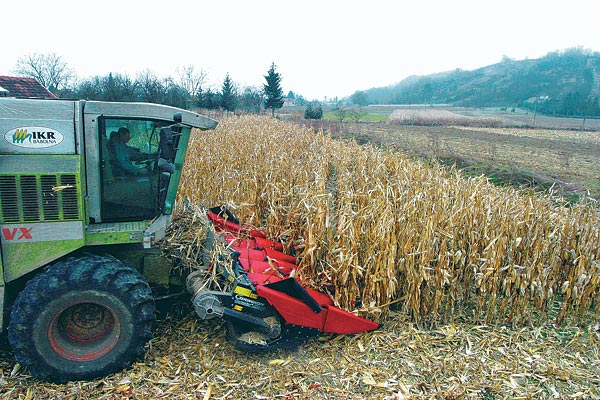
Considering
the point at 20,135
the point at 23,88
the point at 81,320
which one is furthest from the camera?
the point at 23,88

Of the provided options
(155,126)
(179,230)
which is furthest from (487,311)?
(155,126)

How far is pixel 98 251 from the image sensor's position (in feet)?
12.9

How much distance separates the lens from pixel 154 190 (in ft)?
12.8

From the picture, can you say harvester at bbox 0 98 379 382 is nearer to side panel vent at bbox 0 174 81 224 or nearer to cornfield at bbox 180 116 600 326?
side panel vent at bbox 0 174 81 224

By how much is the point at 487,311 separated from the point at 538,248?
809 millimetres

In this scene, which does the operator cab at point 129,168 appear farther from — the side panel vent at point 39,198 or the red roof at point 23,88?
the red roof at point 23,88

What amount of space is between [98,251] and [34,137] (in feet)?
3.62

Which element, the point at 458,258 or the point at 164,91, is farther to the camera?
the point at 164,91

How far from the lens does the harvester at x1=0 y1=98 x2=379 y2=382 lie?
11.0ft

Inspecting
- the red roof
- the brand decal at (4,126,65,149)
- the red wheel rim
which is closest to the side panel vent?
the brand decal at (4,126,65,149)

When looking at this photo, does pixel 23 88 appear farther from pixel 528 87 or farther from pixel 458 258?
pixel 528 87

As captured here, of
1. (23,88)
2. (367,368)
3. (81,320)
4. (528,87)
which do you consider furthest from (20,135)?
(528,87)

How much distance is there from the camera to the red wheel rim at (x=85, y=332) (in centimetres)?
348

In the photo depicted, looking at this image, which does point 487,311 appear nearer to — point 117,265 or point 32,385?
point 117,265
